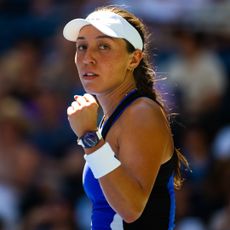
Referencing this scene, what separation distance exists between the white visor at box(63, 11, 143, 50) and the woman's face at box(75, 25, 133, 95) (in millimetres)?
34

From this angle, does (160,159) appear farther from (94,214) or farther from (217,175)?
(217,175)

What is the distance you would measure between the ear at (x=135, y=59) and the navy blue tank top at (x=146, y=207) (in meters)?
0.12

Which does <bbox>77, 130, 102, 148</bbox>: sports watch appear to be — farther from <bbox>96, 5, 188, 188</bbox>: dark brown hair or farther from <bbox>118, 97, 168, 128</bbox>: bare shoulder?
<bbox>96, 5, 188, 188</bbox>: dark brown hair

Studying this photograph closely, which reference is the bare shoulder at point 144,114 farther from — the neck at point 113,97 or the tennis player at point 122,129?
the neck at point 113,97

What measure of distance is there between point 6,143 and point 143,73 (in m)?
3.94

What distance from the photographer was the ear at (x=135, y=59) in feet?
12.4

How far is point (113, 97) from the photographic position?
3.79 m

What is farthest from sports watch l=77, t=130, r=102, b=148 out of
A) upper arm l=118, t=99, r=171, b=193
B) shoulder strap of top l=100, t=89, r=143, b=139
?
shoulder strap of top l=100, t=89, r=143, b=139

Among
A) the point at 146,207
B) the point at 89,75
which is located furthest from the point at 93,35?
the point at 146,207

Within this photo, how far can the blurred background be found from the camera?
710 centimetres

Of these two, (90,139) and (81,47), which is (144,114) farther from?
(81,47)

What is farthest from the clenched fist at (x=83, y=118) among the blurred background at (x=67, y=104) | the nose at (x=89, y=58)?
the blurred background at (x=67, y=104)

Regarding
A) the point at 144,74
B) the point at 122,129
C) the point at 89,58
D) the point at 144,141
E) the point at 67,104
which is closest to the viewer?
the point at 144,141

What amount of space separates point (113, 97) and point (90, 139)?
45 centimetres
